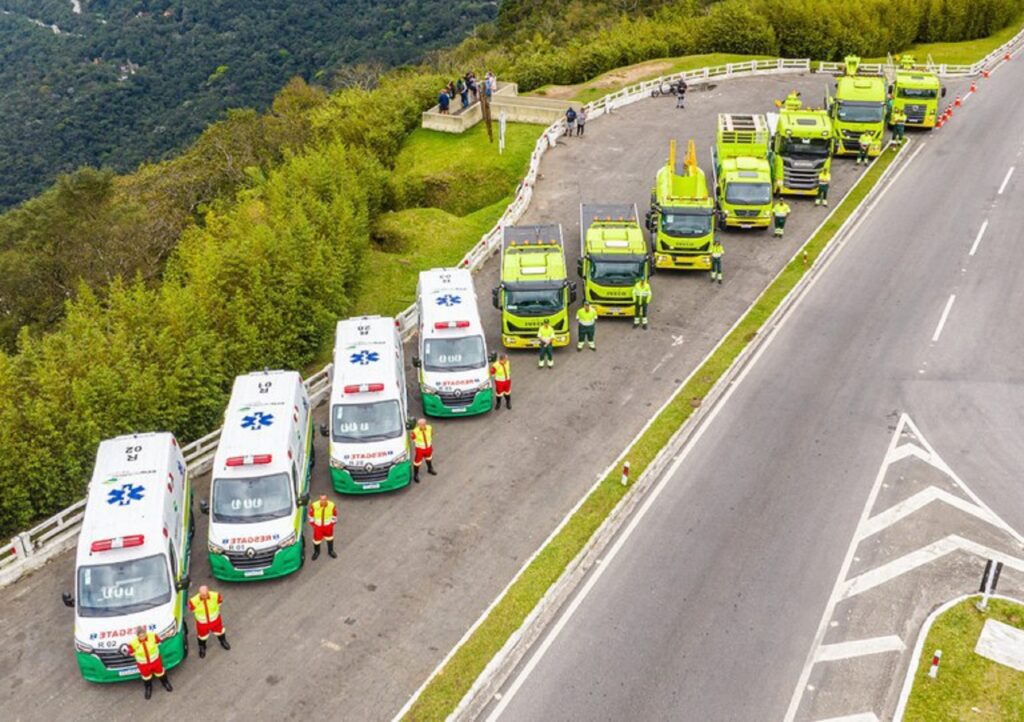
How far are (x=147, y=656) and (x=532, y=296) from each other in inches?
618

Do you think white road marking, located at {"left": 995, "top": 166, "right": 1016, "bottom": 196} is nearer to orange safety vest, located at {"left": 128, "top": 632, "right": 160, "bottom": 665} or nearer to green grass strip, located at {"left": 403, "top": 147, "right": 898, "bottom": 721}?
green grass strip, located at {"left": 403, "top": 147, "right": 898, "bottom": 721}

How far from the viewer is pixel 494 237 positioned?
121 feet

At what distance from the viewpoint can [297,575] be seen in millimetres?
20453

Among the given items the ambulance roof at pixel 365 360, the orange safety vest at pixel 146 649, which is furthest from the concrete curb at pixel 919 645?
the orange safety vest at pixel 146 649

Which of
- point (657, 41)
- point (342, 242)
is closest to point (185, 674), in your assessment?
point (342, 242)

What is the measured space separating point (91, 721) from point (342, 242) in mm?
21089

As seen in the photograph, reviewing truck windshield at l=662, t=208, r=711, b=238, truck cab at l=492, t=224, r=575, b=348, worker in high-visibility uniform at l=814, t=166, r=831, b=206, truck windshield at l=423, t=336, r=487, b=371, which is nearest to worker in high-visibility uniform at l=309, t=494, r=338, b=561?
truck windshield at l=423, t=336, r=487, b=371

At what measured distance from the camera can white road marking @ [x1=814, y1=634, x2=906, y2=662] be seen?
702 inches

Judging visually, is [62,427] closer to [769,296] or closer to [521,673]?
[521,673]

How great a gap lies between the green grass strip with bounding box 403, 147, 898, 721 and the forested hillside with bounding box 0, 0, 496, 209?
94.9m

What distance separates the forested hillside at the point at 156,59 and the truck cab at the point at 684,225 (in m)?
89.2

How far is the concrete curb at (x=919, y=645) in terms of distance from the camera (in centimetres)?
1665

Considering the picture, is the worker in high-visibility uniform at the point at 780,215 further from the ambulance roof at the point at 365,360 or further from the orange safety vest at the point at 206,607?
the orange safety vest at the point at 206,607

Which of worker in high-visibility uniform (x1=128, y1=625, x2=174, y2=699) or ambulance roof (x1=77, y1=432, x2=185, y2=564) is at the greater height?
ambulance roof (x1=77, y1=432, x2=185, y2=564)
